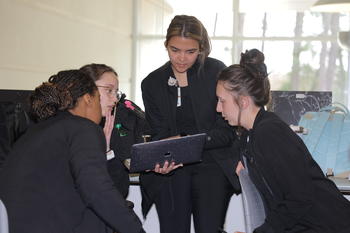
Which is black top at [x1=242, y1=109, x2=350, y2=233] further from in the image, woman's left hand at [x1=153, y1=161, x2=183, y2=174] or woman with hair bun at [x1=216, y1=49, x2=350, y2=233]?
woman's left hand at [x1=153, y1=161, x2=183, y2=174]

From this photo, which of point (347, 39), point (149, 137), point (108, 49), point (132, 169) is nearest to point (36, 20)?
point (108, 49)

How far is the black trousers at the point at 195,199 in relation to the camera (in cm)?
248

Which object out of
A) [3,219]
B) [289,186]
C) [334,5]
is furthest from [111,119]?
[334,5]

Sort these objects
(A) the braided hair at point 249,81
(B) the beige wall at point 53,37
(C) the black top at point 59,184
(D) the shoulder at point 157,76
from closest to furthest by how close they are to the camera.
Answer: (C) the black top at point 59,184 < (A) the braided hair at point 249,81 < (D) the shoulder at point 157,76 < (B) the beige wall at point 53,37

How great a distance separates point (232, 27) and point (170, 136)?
5789 millimetres

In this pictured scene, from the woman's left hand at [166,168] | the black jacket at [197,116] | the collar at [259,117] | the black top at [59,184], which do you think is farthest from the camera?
the black jacket at [197,116]

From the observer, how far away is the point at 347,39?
7.32 metres

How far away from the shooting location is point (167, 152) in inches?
93.1

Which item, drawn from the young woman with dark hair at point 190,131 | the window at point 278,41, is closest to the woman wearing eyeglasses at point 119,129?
the young woman with dark hair at point 190,131

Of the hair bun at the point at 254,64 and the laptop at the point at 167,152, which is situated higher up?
the hair bun at the point at 254,64

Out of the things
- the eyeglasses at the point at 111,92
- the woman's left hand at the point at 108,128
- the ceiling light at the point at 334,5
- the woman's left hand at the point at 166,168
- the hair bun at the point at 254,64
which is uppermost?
the ceiling light at the point at 334,5

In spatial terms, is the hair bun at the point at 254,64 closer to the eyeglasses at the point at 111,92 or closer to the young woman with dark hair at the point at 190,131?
the young woman with dark hair at the point at 190,131

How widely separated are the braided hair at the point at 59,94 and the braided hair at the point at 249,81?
0.56m

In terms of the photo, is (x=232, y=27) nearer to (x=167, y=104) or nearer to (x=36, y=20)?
(x=36, y=20)
